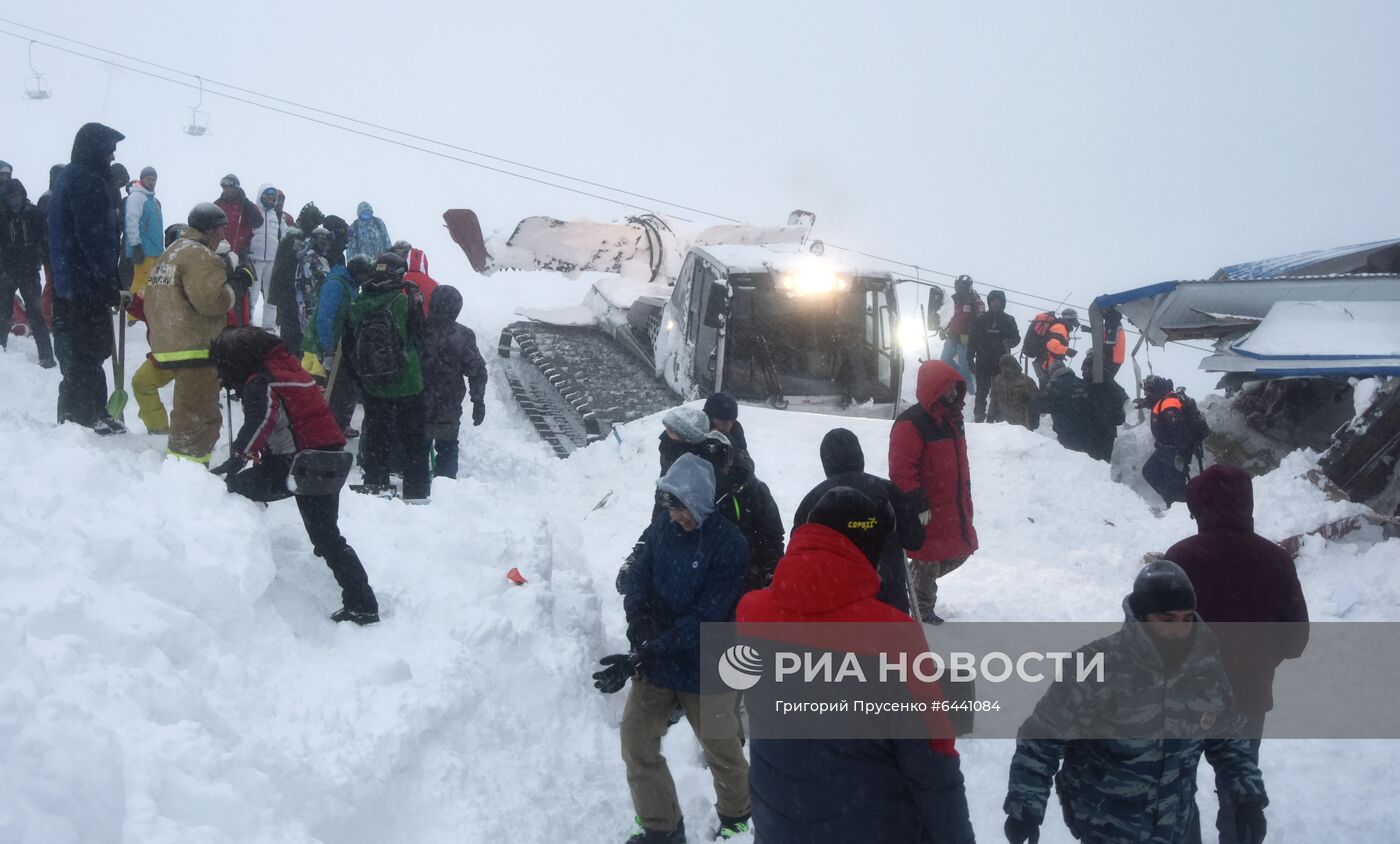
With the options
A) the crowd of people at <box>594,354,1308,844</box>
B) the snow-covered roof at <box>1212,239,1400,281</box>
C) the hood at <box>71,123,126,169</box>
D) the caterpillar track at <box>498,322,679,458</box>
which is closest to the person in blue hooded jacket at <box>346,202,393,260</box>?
the caterpillar track at <box>498,322,679,458</box>

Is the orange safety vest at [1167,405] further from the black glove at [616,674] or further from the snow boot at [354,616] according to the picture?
the snow boot at [354,616]

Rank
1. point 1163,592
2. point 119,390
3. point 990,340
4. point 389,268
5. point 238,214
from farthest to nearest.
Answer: point 990,340, point 238,214, point 389,268, point 119,390, point 1163,592

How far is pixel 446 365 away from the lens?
7953 millimetres

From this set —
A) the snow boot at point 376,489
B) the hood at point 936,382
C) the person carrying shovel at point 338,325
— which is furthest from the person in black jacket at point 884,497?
the person carrying shovel at point 338,325

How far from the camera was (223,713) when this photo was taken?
11.6 ft

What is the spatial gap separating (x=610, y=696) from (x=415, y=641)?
1099mm

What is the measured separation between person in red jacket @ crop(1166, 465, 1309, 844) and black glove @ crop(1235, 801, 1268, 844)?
404 millimetres

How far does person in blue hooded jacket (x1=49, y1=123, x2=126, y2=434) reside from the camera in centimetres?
621

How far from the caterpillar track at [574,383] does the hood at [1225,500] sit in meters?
7.15

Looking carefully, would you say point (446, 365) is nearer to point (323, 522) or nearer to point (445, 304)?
point (445, 304)

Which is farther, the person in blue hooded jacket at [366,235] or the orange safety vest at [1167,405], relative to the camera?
the person in blue hooded jacket at [366,235]

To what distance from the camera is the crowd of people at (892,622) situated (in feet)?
9.27

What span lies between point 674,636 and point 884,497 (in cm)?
118

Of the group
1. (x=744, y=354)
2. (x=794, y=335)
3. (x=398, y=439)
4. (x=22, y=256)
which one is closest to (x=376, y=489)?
(x=398, y=439)
